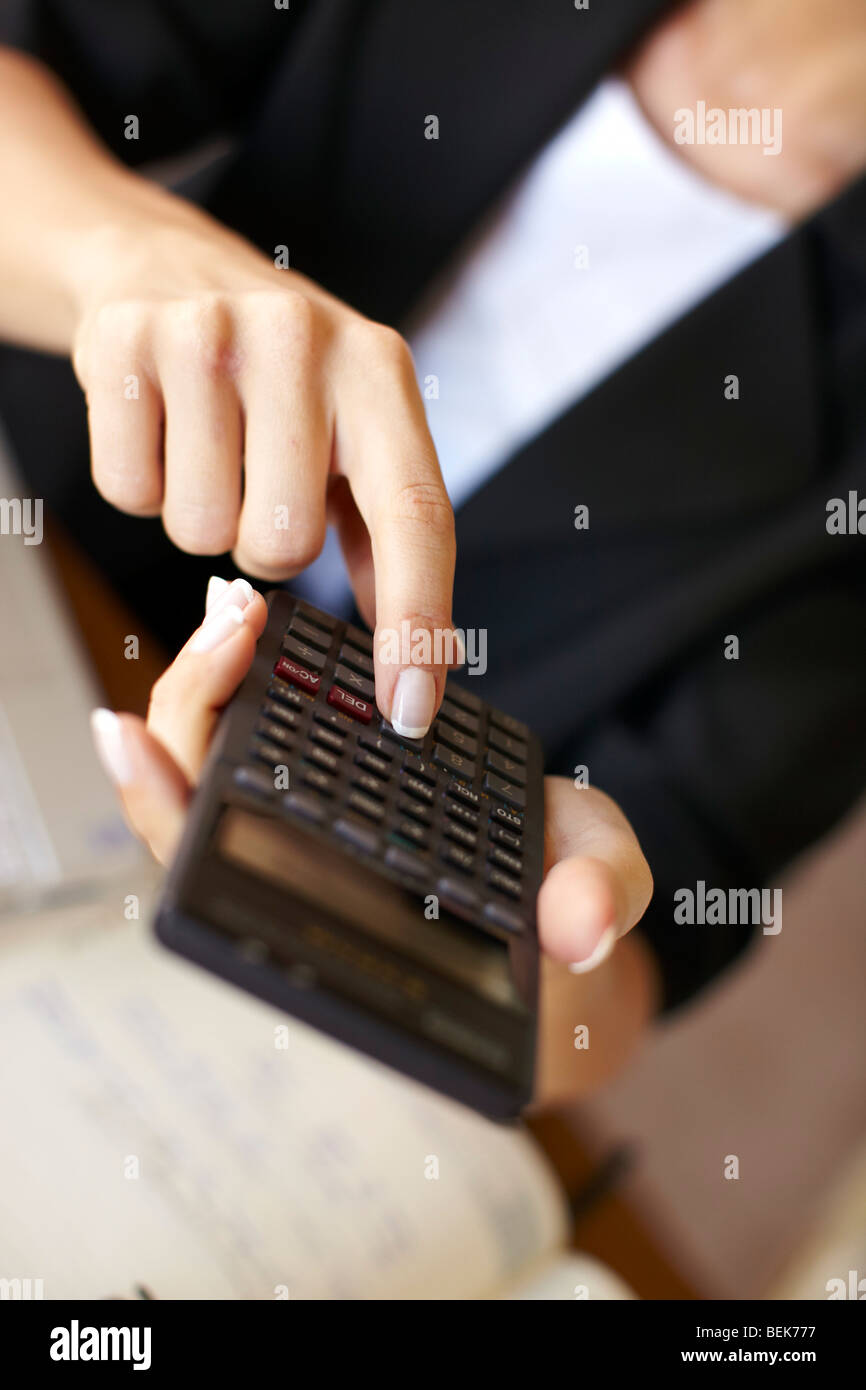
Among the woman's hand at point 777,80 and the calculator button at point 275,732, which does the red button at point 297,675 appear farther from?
the woman's hand at point 777,80

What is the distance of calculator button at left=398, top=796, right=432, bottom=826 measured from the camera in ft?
0.57

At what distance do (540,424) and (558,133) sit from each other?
0.09 metres

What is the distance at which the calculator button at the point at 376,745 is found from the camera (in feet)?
0.59

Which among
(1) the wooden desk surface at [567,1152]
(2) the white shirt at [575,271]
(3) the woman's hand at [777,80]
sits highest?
(3) the woman's hand at [777,80]

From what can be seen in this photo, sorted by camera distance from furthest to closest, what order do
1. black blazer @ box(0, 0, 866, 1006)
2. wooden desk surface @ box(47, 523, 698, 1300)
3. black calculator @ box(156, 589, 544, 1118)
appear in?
wooden desk surface @ box(47, 523, 698, 1300) → black blazer @ box(0, 0, 866, 1006) → black calculator @ box(156, 589, 544, 1118)

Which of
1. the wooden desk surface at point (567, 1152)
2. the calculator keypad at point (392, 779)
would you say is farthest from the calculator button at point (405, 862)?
the wooden desk surface at point (567, 1152)

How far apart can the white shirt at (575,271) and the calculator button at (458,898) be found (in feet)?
0.47

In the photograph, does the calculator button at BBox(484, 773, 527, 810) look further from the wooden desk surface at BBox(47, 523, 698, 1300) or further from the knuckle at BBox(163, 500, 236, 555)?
the wooden desk surface at BBox(47, 523, 698, 1300)

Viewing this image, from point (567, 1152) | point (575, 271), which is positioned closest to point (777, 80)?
point (575, 271)

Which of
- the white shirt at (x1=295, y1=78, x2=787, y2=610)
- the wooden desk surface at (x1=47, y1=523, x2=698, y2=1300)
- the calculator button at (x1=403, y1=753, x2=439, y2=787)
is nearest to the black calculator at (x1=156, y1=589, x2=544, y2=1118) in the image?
the calculator button at (x1=403, y1=753, x2=439, y2=787)

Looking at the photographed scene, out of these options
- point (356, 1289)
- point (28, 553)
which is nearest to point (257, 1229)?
point (356, 1289)

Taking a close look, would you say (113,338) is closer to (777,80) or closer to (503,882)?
(503,882)

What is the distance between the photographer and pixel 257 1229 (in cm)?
32

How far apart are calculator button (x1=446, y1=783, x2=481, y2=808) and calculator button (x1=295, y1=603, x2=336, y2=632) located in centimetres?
4
